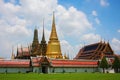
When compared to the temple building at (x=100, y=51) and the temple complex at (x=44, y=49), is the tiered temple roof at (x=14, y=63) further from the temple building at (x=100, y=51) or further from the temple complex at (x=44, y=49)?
the temple building at (x=100, y=51)

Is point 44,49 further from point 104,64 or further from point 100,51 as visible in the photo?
point 104,64

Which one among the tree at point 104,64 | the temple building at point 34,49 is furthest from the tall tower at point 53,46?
the tree at point 104,64

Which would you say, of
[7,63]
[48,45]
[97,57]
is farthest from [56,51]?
[7,63]

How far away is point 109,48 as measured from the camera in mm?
83375

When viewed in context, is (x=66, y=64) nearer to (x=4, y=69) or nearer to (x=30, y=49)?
(x=4, y=69)

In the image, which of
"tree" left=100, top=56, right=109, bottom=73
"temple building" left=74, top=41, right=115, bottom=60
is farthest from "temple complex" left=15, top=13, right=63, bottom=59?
"tree" left=100, top=56, right=109, bottom=73

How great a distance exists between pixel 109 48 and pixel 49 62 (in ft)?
70.3

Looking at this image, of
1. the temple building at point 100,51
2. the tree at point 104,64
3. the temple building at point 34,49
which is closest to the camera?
the tree at point 104,64

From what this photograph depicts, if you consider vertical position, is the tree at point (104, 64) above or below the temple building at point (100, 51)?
below

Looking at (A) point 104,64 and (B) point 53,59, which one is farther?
(B) point 53,59

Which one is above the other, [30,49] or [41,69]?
[30,49]

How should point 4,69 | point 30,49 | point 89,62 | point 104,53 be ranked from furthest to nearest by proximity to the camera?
1. point 30,49
2. point 104,53
3. point 89,62
4. point 4,69

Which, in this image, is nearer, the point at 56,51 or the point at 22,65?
the point at 22,65

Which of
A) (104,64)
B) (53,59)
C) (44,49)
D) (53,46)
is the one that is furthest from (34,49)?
(104,64)
